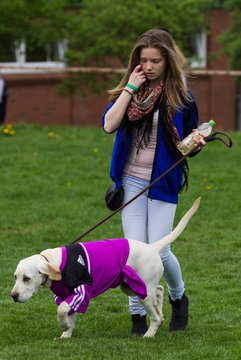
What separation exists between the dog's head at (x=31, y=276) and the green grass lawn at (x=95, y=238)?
0.41 m

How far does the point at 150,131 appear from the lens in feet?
22.4

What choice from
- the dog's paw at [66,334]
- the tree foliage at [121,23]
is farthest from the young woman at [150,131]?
the tree foliage at [121,23]

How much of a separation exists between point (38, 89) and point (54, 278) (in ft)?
80.4

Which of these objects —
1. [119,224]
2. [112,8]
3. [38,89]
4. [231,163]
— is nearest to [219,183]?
[231,163]

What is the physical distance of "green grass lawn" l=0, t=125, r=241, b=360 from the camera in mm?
6637

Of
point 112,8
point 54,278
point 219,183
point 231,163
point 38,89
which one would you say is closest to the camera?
point 54,278

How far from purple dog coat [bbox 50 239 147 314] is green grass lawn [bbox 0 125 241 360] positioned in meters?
0.35

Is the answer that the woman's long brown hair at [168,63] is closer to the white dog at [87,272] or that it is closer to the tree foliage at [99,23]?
the white dog at [87,272]

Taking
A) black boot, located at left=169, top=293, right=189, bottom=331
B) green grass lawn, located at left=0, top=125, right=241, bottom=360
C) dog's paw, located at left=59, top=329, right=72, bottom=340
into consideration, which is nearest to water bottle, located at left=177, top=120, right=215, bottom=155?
black boot, located at left=169, top=293, right=189, bottom=331

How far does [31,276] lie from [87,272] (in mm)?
381

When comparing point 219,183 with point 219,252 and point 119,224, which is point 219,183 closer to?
point 119,224

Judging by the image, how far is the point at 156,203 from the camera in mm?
6906

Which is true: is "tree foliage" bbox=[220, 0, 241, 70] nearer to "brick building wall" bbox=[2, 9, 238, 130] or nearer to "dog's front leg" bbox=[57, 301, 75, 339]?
"brick building wall" bbox=[2, 9, 238, 130]

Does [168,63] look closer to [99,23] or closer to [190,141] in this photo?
[190,141]
